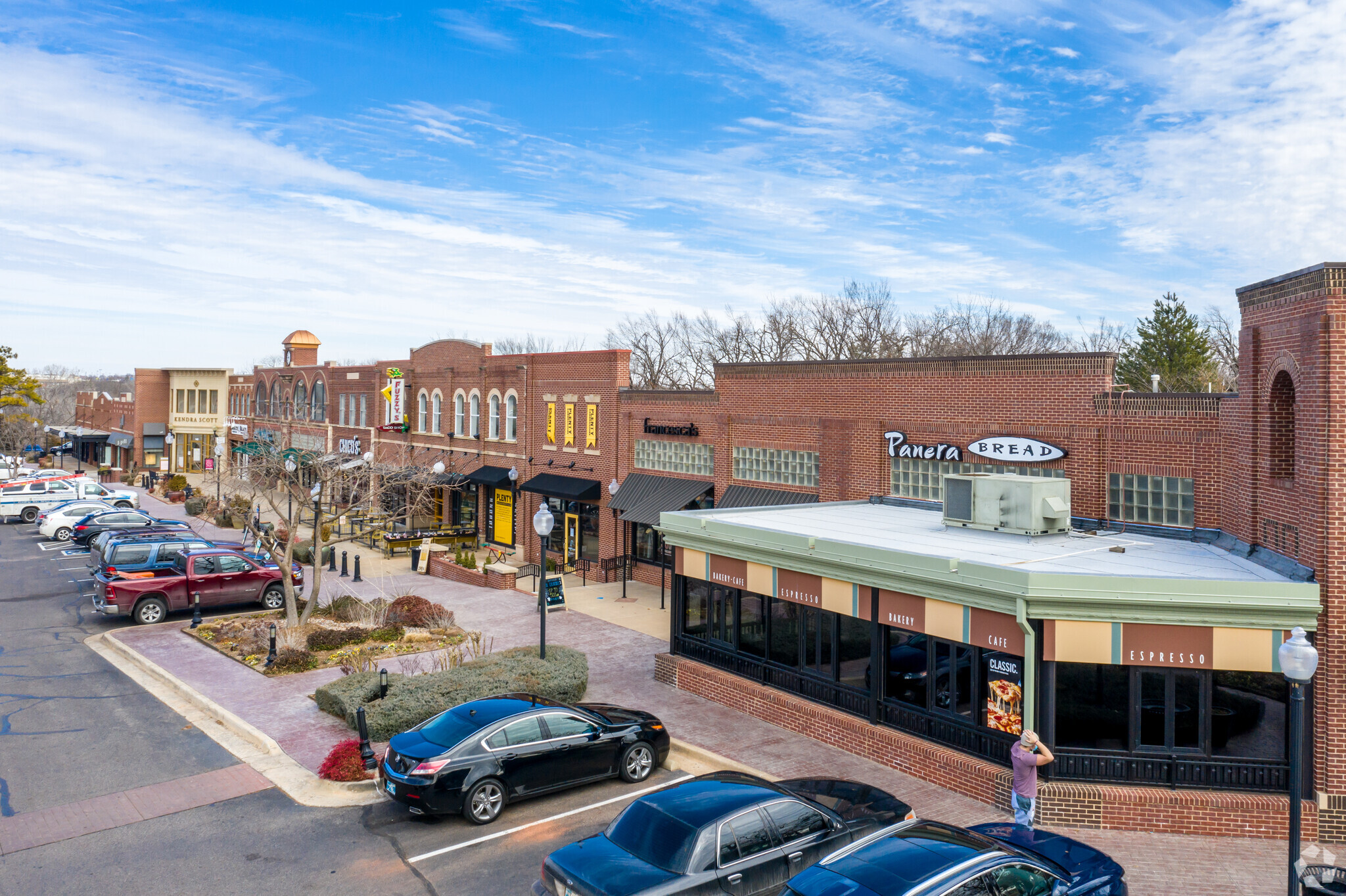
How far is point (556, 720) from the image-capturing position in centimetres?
1309

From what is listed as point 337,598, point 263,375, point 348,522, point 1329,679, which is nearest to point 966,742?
point 1329,679

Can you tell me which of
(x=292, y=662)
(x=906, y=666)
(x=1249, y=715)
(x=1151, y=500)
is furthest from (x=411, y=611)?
(x=1249, y=715)

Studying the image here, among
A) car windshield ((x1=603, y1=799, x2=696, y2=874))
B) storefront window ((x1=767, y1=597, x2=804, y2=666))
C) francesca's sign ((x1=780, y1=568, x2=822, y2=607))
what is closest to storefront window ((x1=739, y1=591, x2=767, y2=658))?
storefront window ((x1=767, y1=597, x2=804, y2=666))

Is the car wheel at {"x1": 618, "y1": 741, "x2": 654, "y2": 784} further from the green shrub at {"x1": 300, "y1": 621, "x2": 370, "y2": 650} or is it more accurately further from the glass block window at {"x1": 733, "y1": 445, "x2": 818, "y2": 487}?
the glass block window at {"x1": 733, "y1": 445, "x2": 818, "y2": 487}

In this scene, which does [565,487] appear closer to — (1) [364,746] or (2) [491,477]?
(2) [491,477]

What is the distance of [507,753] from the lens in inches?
490

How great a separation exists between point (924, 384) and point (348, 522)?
29719mm

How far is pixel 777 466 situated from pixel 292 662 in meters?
13.2

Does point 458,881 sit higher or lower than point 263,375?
lower

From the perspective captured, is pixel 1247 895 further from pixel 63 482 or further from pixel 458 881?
pixel 63 482

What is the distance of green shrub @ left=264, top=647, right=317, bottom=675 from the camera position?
19.3 m

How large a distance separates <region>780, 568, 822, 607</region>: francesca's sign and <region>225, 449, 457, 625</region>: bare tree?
481 inches

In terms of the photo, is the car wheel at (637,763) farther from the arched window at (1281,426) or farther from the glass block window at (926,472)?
the arched window at (1281,426)

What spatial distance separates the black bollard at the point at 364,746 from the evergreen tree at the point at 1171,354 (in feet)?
177
